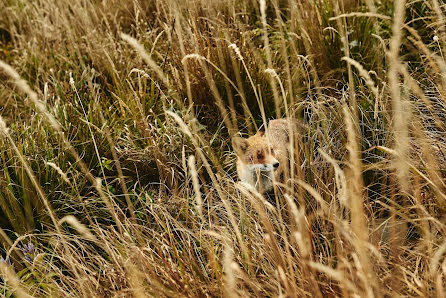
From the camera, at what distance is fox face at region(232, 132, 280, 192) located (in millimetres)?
2779

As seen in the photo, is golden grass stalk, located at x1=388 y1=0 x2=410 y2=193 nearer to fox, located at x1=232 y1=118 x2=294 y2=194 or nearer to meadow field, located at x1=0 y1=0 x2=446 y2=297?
meadow field, located at x1=0 y1=0 x2=446 y2=297

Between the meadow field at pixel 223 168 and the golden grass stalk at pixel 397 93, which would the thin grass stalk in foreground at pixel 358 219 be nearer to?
the meadow field at pixel 223 168

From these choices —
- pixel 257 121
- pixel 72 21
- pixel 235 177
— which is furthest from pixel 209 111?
pixel 72 21

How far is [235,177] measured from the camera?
3.06 meters

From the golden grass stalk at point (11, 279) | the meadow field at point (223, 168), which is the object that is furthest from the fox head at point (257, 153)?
the golden grass stalk at point (11, 279)

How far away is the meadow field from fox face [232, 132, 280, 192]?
0.12 meters

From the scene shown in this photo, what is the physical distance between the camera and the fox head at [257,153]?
2775mm

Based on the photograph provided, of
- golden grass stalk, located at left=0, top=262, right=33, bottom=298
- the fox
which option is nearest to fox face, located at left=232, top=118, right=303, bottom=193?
the fox

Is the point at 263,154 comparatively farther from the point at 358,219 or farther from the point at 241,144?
the point at 358,219

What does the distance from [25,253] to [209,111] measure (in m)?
1.61

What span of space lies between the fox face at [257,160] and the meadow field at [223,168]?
0.39ft

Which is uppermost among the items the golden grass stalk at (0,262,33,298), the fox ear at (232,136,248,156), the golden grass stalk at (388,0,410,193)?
the golden grass stalk at (388,0,410,193)

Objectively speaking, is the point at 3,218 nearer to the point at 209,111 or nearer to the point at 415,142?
the point at 209,111

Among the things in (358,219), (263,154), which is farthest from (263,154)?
(358,219)
